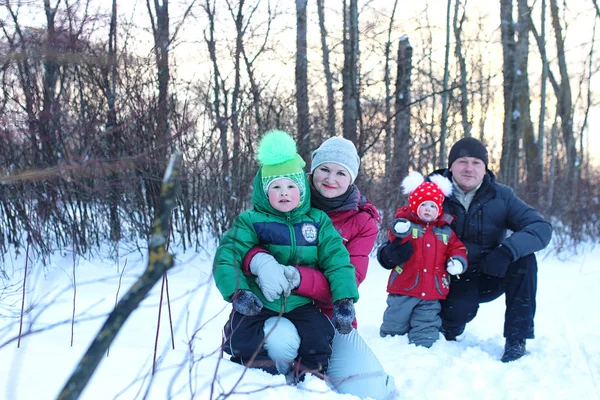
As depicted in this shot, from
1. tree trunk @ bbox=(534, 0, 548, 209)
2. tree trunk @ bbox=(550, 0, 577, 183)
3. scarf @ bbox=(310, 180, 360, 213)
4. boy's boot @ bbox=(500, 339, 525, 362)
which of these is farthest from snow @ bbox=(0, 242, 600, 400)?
tree trunk @ bbox=(550, 0, 577, 183)

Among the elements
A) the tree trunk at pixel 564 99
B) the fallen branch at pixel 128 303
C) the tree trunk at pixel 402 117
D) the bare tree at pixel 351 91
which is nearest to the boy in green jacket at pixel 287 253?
the fallen branch at pixel 128 303

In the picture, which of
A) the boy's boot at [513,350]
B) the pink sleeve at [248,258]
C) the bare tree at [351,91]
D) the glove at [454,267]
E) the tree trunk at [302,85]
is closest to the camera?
the pink sleeve at [248,258]

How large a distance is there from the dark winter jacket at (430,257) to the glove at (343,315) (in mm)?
1017

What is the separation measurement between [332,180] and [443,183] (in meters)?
0.93

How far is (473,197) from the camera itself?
3.45 m

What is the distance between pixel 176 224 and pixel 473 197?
346 cm

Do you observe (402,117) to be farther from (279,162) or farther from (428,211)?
A: (279,162)

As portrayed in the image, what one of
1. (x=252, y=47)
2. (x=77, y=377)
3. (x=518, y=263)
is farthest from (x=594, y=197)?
(x=77, y=377)

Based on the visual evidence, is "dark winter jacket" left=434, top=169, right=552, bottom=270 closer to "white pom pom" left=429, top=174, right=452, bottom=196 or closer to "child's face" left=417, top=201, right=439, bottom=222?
"white pom pom" left=429, top=174, right=452, bottom=196

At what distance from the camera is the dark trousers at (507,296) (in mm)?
3146

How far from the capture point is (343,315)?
236 cm

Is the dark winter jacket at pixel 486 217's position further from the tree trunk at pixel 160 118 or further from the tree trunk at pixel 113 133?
the tree trunk at pixel 113 133

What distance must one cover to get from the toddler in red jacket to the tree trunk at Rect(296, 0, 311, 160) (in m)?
2.52

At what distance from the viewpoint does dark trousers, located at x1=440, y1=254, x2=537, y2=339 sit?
315 cm
